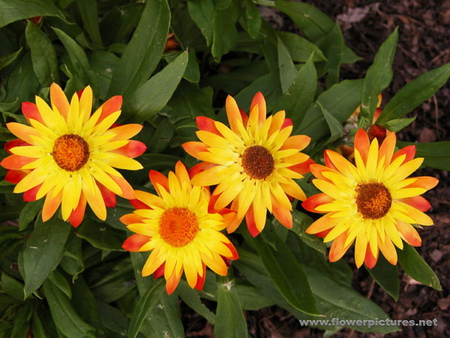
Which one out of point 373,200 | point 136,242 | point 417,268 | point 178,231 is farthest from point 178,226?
point 417,268

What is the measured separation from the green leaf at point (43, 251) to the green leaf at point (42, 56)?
526mm

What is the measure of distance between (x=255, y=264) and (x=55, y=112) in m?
1.07

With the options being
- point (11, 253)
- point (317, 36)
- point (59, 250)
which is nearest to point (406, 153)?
point (317, 36)

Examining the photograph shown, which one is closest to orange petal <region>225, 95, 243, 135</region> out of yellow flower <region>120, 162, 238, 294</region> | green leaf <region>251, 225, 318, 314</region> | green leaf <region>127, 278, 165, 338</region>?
yellow flower <region>120, 162, 238, 294</region>

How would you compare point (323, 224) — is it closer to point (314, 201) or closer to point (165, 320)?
point (314, 201)

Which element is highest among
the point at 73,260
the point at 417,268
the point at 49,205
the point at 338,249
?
the point at 49,205

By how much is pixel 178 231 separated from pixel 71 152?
42cm

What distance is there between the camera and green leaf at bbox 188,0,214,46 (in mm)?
1921

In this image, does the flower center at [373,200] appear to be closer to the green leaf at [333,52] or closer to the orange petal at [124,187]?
the orange petal at [124,187]

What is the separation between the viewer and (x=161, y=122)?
2.14 m

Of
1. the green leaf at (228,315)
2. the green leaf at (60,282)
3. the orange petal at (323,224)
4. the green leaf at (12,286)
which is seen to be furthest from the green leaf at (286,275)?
the green leaf at (12,286)

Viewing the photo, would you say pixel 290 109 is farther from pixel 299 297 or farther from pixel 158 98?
pixel 299 297

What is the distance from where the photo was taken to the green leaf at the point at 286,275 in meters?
1.75

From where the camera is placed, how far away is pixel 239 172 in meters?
1.56
